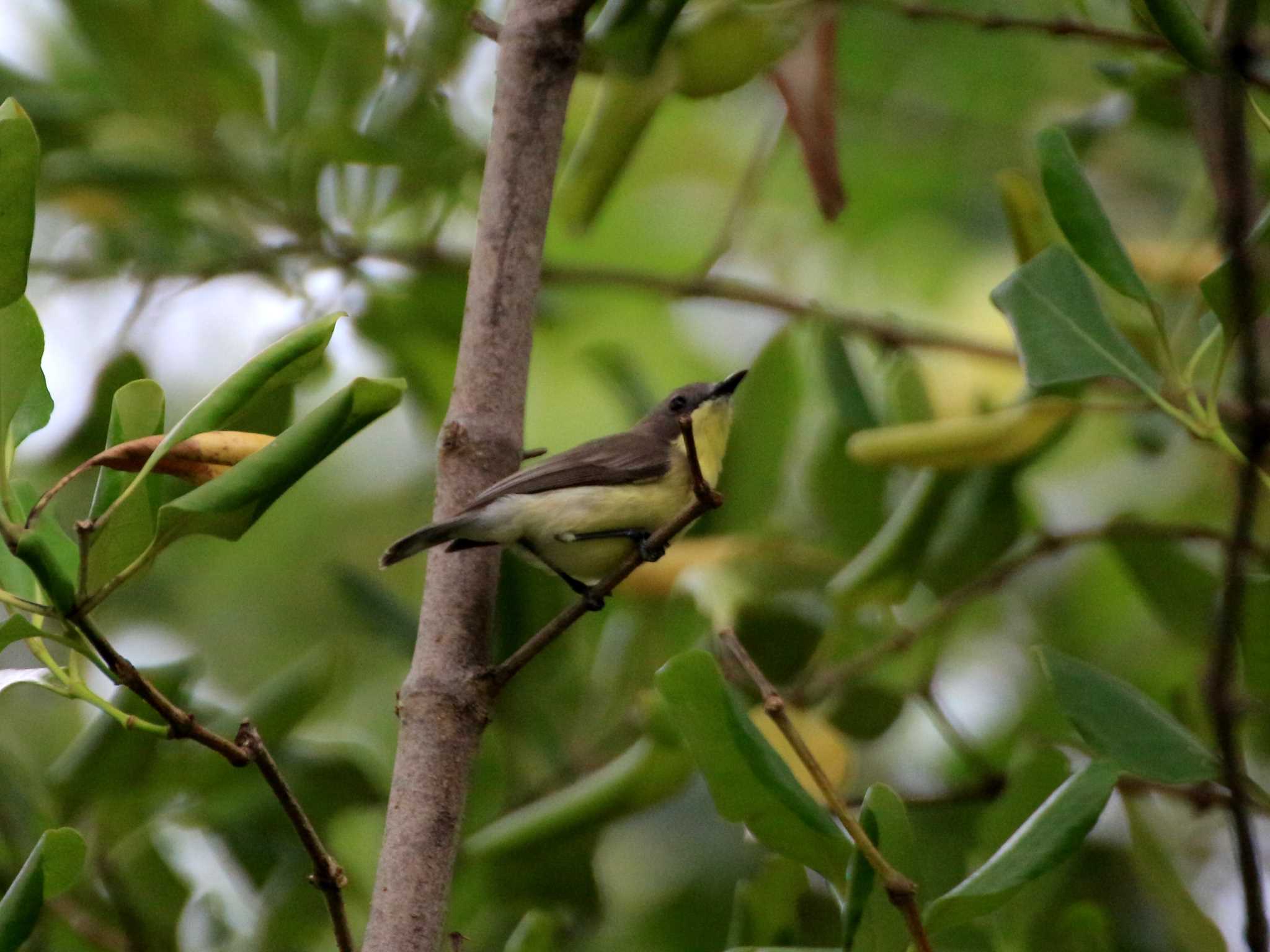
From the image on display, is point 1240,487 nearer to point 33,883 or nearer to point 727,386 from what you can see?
point 33,883

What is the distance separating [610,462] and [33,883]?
6.04 feet

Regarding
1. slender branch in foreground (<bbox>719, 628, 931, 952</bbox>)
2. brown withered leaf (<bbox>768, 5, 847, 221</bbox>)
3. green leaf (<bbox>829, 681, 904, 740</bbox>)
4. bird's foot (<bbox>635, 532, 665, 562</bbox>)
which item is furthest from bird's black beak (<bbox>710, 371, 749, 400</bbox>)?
slender branch in foreground (<bbox>719, 628, 931, 952</bbox>)

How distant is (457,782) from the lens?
186cm

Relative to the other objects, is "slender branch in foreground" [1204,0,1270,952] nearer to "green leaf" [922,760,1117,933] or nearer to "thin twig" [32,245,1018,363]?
"green leaf" [922,760,1117,933]

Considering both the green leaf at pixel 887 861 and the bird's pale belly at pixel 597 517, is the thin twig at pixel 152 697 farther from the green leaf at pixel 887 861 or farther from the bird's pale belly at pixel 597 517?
the bird's pale belly at pixel 597 517

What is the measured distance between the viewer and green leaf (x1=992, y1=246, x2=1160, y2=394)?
2021 millimetres

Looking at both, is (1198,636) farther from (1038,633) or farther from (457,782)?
(457,782)

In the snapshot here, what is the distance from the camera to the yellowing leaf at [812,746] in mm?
2559

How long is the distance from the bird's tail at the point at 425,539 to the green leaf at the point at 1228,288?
1.14 metres

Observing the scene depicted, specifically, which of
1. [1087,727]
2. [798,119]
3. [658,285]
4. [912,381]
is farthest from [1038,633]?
→ [1087,727]

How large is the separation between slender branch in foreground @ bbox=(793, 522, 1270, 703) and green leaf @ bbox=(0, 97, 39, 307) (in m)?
1.83

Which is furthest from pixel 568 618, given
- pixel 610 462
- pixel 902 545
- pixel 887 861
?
pixel 610 462

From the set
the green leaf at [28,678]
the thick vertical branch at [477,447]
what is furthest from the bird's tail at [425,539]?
the green leaf at [28,678]

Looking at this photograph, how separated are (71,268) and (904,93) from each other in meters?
2.58
